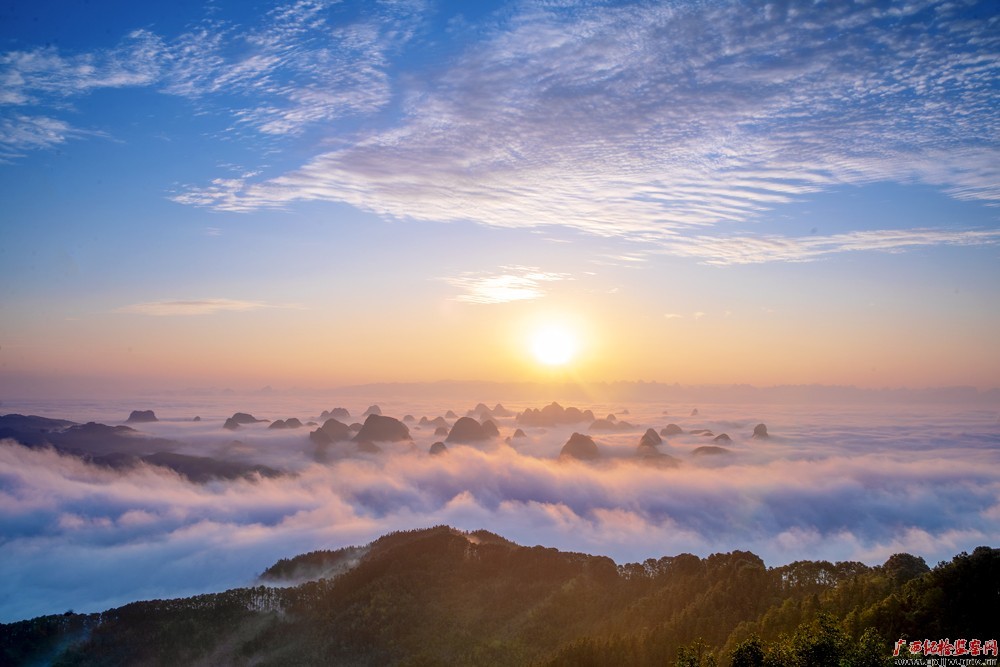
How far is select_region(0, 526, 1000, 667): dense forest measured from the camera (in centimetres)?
4281

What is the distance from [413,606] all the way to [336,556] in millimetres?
31753

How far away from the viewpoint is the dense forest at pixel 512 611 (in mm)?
42812

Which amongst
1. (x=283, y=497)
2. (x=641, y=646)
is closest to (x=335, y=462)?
(x=283, y=497)

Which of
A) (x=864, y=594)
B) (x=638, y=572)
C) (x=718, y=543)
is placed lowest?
(x=718, y=543)

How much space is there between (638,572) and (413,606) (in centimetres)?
3123

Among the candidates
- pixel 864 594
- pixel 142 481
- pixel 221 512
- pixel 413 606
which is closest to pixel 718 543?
pixel 413 606

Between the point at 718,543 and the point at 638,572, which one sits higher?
the point at 638,572

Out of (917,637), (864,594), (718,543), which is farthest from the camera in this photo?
(718,543)

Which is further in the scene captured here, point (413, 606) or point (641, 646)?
point (413, 606)

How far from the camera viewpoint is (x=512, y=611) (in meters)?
82.2

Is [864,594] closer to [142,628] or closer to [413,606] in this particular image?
[413,606]

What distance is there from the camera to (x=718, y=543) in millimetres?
128125

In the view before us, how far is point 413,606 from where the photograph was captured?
8506cm

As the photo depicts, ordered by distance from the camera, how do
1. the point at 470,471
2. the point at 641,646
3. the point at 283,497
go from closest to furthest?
1. the point at 641,646
2. the point at 283,497
3. the point at 470,471
